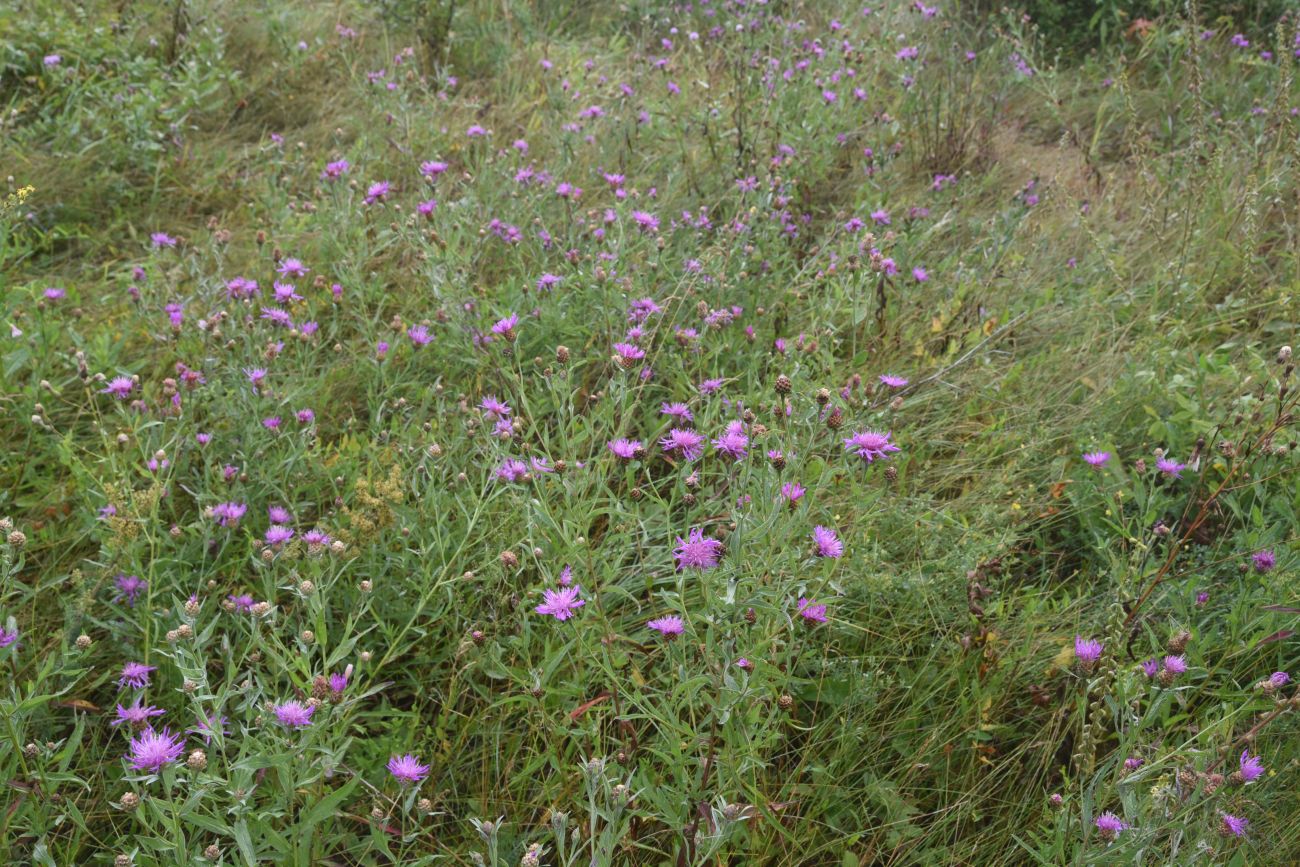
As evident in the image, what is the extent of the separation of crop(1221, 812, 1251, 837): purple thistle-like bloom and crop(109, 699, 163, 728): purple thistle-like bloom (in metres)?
1.48

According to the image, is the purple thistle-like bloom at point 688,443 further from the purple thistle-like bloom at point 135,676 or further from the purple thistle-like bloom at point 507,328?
the purple thistle-like bloom at point 135,676

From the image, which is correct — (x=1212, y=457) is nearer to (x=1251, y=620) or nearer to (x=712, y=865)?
(x=1251, y=620)

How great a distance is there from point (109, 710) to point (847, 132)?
3.18 m

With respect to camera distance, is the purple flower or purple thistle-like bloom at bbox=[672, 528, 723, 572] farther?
the purple flower

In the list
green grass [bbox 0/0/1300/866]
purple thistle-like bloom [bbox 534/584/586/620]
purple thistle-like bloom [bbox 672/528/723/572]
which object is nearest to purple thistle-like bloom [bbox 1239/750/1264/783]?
green grass [bbox 0/0/1300/866]

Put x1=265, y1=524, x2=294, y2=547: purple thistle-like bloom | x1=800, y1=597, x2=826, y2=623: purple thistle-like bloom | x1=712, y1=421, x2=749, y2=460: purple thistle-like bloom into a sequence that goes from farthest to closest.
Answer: x1=265, y1=524, x2=294, y2=547: purple thistle-like bloom
x1=712, y1=421, x2=749, y2=460: purple thistle-like bloom
x1=800, y1=597, x2=826, y2=623: purple thistle-like bloom

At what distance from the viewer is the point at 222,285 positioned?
2514 mm

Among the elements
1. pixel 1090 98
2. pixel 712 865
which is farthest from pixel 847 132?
pixel 712 865

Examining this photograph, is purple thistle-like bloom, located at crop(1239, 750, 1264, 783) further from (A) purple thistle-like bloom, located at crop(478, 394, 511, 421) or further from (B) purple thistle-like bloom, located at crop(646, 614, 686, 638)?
(A) purple thistle-like bloom, located at crop(478, 394, 511, 421)

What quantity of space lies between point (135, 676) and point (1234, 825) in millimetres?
1620

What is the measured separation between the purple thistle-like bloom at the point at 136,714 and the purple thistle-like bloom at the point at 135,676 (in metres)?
0.04

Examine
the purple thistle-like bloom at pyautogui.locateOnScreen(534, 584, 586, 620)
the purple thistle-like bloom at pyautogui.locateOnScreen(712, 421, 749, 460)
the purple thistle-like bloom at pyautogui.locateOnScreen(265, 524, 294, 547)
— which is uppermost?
the purple thistle-like bloom at pyautogui.locateOnScreen(712, 421, 749, 460)

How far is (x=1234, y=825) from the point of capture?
1337mm

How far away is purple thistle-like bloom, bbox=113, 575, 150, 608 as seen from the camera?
1735 mm
